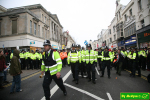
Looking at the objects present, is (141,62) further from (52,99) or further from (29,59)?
(29,59)

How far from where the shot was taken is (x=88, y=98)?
3500mm

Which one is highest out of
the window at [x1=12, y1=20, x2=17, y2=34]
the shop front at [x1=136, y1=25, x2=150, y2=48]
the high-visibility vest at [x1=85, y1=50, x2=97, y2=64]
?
the window at [x1=12, y1=20, x2=17, y2=34]

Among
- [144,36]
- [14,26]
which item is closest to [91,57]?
[144,36]

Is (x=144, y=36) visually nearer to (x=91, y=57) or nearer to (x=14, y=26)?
(x=91, y=57)

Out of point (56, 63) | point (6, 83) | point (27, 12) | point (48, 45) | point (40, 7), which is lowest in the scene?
point (6, 83)

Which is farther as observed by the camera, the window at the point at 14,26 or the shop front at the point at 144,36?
the window at the point at 14,26

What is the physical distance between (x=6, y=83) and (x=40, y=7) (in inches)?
980

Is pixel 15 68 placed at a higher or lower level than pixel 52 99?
higher

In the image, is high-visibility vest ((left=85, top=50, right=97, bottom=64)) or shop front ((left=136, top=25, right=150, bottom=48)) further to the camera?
shop front ((left=136, top=25, right=150, bottom=48))

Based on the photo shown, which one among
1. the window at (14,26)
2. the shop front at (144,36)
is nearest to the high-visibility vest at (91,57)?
the shop front at (144,36)

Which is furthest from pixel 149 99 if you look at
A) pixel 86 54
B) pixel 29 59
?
pixel 29 59

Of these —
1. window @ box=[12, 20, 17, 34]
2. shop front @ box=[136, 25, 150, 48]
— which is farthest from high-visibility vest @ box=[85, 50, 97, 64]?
window @ box=[12, 20, 17, 34]

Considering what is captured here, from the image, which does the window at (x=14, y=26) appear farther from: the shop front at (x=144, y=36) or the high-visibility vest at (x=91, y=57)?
the shop front at (x=144, y=36)

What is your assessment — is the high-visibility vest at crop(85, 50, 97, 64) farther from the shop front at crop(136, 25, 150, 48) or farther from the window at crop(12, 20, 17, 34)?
the window at crop(12, 20, 17, 34)
